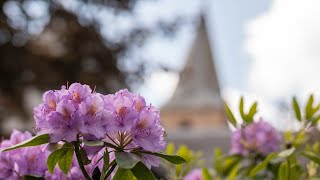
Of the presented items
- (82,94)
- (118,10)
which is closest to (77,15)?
(118,10)

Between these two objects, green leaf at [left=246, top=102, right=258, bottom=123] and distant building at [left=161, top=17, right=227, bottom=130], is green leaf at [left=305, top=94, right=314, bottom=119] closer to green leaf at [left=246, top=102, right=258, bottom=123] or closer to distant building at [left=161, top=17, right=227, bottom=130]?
green leaf at [left=246, top=102, right=258, bottom=123]

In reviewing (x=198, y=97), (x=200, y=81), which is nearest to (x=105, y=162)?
(x=198, y=97)

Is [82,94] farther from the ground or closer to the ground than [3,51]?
closer to the ground

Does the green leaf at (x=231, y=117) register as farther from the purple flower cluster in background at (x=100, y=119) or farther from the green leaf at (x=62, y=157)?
the green leaf at (x=62, y=157)

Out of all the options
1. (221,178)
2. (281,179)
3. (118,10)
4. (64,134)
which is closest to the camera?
(64,134)

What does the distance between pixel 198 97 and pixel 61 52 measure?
23.1 metres

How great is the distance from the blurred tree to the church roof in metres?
21.9

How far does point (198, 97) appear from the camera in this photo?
3688 cm

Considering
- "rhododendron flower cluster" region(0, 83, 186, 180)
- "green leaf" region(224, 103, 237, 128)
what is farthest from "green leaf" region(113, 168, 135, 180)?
"green leaf" region(224, 103, 237, 128)

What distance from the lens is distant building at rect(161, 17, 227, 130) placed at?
35344 mm

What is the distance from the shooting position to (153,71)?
1426cm

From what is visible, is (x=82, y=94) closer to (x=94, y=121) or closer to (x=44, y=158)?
(x=94, y=121)

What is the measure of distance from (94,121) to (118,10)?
12804 mm

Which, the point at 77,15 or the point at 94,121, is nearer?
the point at 94,121
